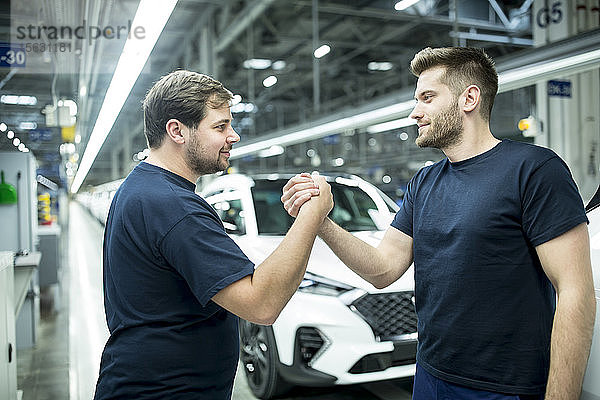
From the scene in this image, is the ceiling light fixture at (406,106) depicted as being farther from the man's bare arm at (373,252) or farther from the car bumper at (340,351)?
the man's bare arm at (373,252)

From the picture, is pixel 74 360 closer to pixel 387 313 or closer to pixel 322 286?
pixel 322 286

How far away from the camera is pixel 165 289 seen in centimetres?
144

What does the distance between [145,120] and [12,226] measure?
4.32 m

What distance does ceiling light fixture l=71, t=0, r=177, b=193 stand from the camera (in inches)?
132

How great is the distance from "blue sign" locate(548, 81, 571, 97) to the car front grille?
467 cm

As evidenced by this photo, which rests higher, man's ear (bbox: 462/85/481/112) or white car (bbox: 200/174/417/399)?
man's ear (bbox: 462/85/481/112)

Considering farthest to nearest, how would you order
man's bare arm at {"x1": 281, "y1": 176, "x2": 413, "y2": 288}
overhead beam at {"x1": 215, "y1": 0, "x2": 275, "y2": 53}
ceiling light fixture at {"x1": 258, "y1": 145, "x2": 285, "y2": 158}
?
ceiling light fixture at {"x1": 258, "y1": 145, "x2": 285, "y2": 158}, overhead beam at {"x1": 215, "y1": 0, "x2": 275, "y2": 53}, man's bare arm at {"x1": 281, "y1": 176, "x2": 413, "y2": 288}

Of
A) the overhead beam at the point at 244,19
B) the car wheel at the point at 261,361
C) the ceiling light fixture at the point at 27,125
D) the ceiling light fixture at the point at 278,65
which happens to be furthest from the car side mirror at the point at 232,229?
the ceiling light fixture at the point at 278,65

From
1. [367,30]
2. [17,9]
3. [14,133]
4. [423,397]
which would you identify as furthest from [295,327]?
Answer: [367,30]

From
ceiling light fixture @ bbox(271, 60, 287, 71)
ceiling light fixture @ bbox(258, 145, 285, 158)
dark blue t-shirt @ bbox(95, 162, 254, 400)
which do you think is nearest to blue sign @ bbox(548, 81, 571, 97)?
dark blue t-shirt @ bbox(95, 162, 254, 400)

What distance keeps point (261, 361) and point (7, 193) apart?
3.01m

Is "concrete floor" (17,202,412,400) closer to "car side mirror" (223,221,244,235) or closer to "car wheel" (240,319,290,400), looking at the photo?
"car wheel" (240,319,290,400)

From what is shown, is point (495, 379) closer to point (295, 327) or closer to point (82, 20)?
point (295, 327)

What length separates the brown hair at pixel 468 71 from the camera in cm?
173
